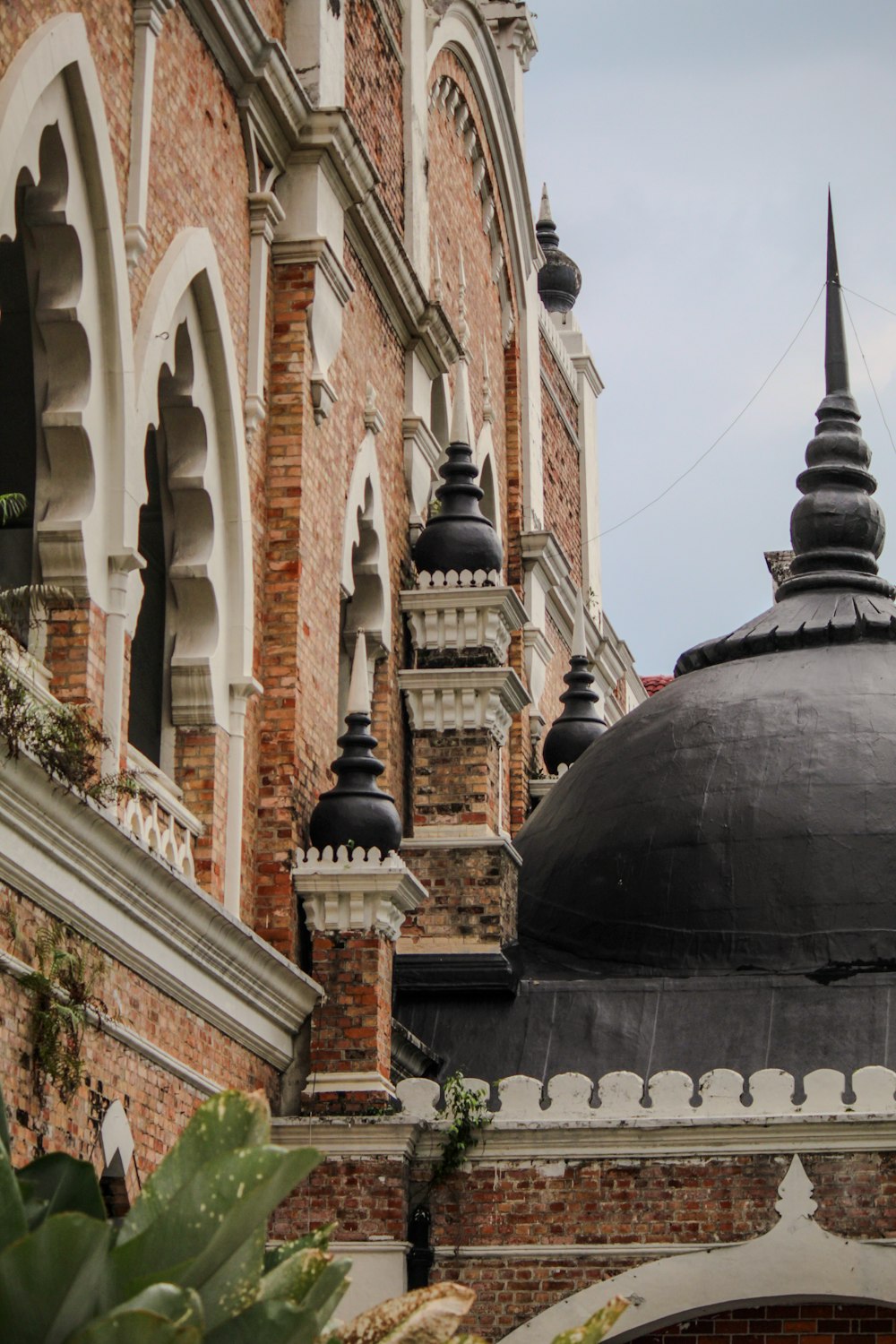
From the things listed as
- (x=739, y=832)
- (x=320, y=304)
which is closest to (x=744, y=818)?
(x=739, y=832)

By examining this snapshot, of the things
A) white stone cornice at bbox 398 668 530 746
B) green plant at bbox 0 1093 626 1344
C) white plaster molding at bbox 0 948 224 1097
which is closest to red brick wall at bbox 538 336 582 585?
white stone cornice at bbox 398 668 530 746

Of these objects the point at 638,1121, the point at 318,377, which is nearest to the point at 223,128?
the point at 318,377

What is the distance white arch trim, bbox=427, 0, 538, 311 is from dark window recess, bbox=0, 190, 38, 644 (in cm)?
698

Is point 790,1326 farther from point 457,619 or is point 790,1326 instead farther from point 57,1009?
point 457,619

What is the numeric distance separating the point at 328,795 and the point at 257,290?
3150 millimetres

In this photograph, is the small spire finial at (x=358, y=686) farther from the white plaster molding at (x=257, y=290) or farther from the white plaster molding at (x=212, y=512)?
the white plaster molding at (x=257, y=290)

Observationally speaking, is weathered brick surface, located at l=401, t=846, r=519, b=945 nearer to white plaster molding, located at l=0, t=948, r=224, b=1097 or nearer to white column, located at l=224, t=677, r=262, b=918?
white column, located at l=224, t=677, r=262, b=918

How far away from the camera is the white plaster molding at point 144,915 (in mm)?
10445

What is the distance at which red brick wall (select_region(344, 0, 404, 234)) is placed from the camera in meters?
18.1

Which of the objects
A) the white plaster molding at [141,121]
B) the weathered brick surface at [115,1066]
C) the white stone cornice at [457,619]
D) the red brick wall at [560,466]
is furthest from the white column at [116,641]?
the red brick wall at [560,466]

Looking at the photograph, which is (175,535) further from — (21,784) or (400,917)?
(21,784)

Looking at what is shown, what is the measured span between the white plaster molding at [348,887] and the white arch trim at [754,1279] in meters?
2.48

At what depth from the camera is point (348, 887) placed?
47.7 ft

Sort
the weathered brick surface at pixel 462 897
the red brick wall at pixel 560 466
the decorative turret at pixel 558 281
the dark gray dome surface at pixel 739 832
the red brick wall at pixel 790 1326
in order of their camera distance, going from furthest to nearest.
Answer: the decorative turret at pixel 558 281, the red brick wall at pixel 560 466, the weathered brick surface at pixel 462 897, the dark gray dome surface at pixel 739 832, the red brick wall at pixel 790 1326
